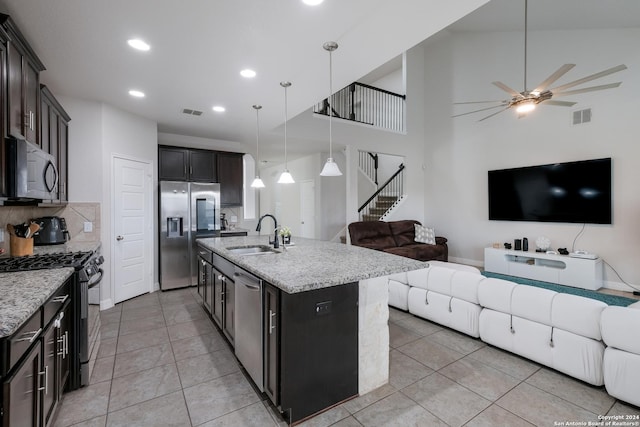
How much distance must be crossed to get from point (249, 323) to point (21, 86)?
2.43 m

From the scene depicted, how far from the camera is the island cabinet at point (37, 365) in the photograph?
1.12 metres

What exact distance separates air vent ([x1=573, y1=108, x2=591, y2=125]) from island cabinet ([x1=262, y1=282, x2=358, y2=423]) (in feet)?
17.8

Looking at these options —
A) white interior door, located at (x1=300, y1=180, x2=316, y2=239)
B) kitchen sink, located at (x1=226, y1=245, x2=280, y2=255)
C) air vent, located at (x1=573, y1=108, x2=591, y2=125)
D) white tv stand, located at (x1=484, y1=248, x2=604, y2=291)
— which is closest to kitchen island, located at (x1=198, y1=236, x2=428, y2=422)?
kitchen sink, located at (x1=226, y1=245, x2=280, y2=255)

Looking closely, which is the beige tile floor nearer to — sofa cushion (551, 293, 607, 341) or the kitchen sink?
sofa cushion (551, 293, 607, 341)

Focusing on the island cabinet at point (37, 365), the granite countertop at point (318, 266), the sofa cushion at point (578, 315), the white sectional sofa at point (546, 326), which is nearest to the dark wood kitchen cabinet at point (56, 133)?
the island cabinet at point (37, 365)

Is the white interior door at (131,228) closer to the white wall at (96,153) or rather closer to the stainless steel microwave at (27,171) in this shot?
the white wall at (96,153)

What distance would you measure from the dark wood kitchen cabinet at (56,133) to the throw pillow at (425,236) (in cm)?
602

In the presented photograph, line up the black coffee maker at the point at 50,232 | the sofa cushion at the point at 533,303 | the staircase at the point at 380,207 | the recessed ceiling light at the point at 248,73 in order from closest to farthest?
the sofa cushion at the point at 533,303 → the recessed ceiling light at the point at 248,73 → the black coffee maker at the point at 50,232 → the staircase at the point at 380,207

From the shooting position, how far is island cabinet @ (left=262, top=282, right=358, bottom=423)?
67.7 inches

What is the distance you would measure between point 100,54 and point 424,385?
3863 mm

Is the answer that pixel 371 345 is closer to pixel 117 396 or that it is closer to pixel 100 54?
pixel 117 396

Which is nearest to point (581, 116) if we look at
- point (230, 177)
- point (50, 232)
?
point (230, 177)

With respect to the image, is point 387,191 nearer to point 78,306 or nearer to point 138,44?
point 138,44

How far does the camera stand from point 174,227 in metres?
4.70
